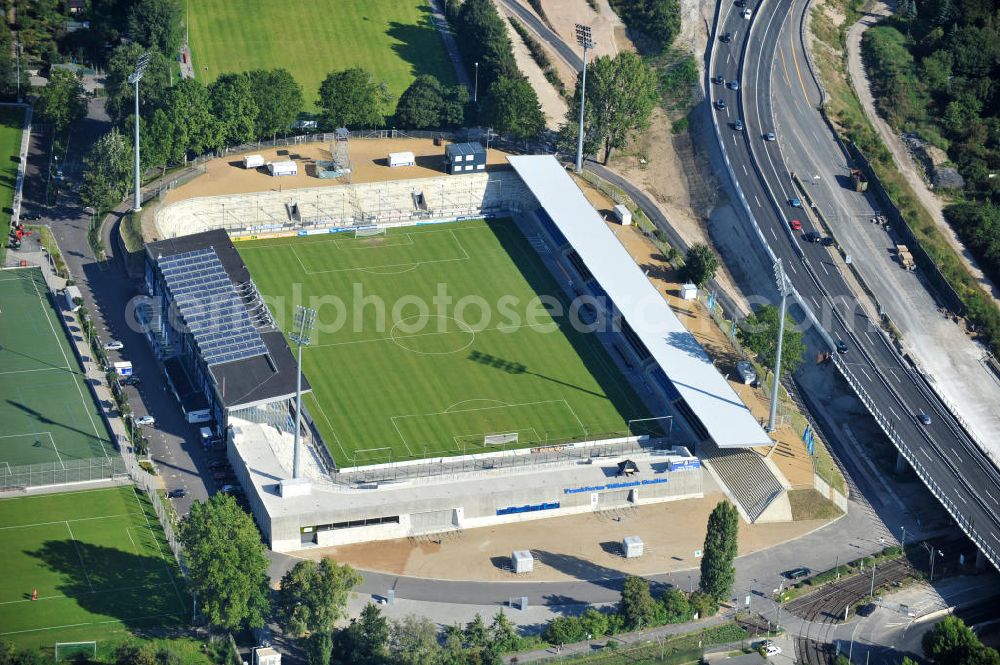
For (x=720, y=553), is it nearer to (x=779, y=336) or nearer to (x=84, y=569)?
(x=779, y=336)

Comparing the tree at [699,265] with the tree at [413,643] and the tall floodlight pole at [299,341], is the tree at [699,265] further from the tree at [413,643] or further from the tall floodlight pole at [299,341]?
the tree at [413,643]

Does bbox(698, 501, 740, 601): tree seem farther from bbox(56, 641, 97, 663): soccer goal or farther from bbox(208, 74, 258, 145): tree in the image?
bbox(208, 74, 258, 145): tree

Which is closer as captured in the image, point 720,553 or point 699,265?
point 720,553

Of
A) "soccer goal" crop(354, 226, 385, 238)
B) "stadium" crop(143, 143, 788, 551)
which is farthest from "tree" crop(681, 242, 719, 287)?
"soccer goal" crop(354, 226, 385, 238)

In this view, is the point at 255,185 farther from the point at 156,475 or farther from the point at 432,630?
the point at 432,630

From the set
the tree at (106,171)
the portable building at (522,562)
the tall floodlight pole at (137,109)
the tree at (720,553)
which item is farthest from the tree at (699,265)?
the tree at (106,171)

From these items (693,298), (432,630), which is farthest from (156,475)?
(693,298)

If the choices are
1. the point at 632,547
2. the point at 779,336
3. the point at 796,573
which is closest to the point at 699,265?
the point at 779,336
